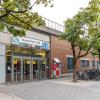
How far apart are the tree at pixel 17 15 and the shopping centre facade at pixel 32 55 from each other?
6538mm

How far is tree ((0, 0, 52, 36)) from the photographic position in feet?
45.4

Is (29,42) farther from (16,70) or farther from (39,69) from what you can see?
(39,69)

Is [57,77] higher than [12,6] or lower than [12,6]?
lower

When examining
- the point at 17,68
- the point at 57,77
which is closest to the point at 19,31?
the point at 17,68

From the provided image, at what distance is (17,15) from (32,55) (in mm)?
11202

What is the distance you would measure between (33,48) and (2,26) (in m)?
11.6

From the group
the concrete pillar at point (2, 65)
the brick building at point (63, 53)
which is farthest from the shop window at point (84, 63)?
the concrete pillar at point (2, 65)

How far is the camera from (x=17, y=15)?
15953mm

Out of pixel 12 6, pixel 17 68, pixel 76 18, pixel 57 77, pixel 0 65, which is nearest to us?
pixel 12 6

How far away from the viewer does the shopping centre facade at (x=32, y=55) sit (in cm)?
2312

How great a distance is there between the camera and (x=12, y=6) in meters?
13.6

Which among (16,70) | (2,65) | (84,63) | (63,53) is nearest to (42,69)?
(16,70)

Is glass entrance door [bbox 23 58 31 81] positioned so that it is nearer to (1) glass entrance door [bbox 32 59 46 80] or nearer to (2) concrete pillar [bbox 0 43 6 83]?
(1) glass entrance door [bbox 32 59 46 80]

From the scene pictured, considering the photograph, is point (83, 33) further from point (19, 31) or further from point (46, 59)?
point (19, 31)
